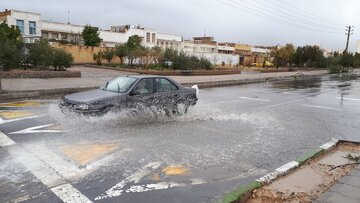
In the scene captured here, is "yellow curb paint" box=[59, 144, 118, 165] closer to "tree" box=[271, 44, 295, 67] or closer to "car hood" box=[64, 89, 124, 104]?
"car hood" box=[64, 89, 124, 104]

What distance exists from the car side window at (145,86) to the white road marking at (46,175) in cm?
378

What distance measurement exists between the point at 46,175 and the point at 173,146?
2.79 m

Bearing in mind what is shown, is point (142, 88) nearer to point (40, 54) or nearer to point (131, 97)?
point (131, 97)

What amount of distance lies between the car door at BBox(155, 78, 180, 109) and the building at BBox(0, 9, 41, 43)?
46.6 m

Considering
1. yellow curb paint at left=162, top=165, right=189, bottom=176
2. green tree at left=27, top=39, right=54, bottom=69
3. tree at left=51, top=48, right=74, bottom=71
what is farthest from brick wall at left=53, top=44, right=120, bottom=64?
yellow curb paint at left=162, top=165, right=189, bottom=176

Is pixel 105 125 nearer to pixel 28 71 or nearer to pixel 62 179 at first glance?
pixel 62 179

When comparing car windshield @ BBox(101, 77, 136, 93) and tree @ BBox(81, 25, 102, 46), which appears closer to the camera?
car windshield @ BBox(101, 77, 136, 93)

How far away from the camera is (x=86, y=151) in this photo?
6.70 m

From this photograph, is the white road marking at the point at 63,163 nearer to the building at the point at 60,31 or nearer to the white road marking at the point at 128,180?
the white road marking at the point at 128,180

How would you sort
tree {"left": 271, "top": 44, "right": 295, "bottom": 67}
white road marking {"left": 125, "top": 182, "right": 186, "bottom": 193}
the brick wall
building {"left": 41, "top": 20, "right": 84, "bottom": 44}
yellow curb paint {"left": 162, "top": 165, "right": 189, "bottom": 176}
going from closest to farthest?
white road marking {"left": 125, "top": 182, "right": 186, "bottom": 193}, yellow curb paint {"left": 162, "top": 165, "right": 189, "bottom": 176}, the brick wall, tree {"left": 271, "top": 44, "right": 295, "bottom": 67}, building {"left": 41, "top": 20, "right": 84, "bottom": 44}

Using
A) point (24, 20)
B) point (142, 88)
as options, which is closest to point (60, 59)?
point (142, 88)

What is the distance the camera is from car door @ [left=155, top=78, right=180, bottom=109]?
10.4 meters

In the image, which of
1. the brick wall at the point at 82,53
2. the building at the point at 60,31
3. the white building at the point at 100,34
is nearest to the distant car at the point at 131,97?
the white building at the point at 100,34

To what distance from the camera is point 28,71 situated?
22312 mm
